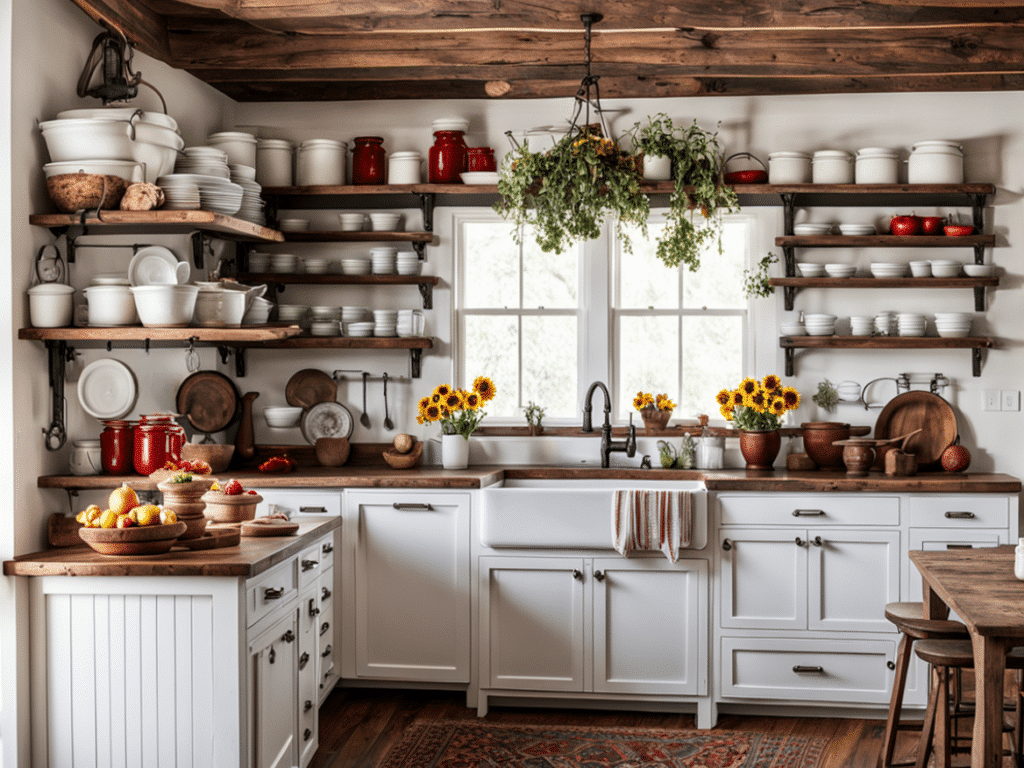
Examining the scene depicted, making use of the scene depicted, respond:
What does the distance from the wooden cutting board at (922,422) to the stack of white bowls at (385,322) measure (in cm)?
232

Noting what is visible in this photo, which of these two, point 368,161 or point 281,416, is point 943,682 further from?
point 368,161

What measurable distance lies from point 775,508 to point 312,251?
8.30ft

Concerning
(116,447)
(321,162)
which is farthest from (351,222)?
(116,447)

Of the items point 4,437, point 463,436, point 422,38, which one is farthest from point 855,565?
point 4,437

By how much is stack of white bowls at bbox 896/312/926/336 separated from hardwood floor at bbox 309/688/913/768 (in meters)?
1.71

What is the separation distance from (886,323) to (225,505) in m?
3.03

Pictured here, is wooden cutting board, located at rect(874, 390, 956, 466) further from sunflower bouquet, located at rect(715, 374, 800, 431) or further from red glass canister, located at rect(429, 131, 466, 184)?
red glass canister, located at rect(429, 131, 466, 184)

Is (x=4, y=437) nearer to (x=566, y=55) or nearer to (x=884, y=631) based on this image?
(x=566, y=55)

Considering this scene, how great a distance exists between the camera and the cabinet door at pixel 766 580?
4.17 meters

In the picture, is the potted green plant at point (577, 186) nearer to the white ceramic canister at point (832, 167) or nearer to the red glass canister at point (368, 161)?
the red glass canister at point (368, 161)

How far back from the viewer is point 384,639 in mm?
4328

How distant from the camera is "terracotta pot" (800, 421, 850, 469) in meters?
4.57

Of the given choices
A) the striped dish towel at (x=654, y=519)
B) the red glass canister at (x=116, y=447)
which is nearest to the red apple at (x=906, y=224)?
the striped dish towel at (x=654, y=519)

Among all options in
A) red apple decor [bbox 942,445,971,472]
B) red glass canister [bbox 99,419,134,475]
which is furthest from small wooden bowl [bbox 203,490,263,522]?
red apple decor [bbox 942,445,971,472]
